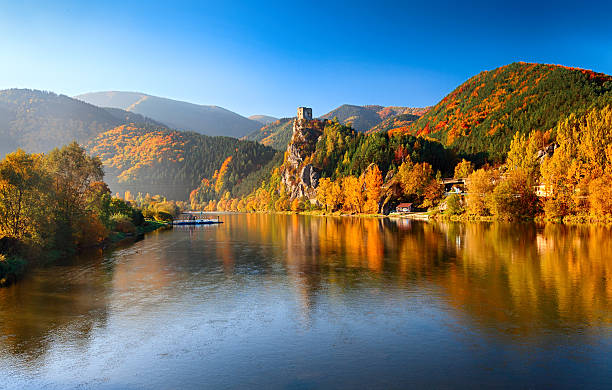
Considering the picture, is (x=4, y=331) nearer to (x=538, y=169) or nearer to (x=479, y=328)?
(x=479, y=328)

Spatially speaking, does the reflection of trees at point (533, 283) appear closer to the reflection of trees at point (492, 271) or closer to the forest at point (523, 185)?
the reflection of trees at point (492, 271)

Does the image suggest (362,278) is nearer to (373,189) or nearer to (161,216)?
(161,216)

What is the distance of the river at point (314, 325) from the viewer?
15.8 metres

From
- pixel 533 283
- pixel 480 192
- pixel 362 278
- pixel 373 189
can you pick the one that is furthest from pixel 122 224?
pixel 373 189

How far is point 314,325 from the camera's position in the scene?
2209 cm

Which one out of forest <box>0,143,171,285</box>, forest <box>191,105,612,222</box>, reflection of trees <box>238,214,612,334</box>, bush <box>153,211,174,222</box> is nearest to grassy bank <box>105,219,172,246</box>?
forest <box>0,143,171,285</box>

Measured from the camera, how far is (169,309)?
25469 millimetres

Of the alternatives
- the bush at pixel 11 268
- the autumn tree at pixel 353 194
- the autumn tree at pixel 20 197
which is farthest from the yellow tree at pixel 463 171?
the bush at pixel 11 268

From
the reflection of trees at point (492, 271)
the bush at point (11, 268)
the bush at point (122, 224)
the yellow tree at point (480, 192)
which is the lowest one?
the reflection of trees at point (492, 271)

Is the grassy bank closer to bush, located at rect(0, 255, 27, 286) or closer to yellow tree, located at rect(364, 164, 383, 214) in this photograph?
bush, located at rect(0, 255, 27, 286)

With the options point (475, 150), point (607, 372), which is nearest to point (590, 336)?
point (607, 372)

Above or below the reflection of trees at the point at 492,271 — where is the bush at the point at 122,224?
above

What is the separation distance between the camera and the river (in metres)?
15.8

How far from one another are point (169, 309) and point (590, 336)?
23425 millimetres
